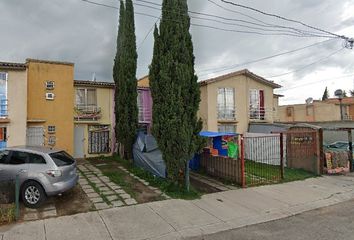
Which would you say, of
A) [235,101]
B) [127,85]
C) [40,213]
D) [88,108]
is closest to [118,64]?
[127,85]

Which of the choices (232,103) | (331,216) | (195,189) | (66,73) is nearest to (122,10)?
(66,73)

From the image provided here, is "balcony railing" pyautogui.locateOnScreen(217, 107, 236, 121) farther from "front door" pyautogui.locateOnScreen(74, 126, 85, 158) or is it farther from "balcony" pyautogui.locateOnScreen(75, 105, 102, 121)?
"front door" pyautogui.locateOnScreen(74, 126, 85, 158)

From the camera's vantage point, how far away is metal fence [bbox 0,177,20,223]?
6930 millimetres

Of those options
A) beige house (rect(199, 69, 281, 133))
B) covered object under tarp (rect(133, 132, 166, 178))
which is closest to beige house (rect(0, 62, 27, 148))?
covered object under tarp (rect(133, 132, 166, 178))

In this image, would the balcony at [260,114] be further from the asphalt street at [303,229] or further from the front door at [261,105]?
the asphalt street at [303,229]

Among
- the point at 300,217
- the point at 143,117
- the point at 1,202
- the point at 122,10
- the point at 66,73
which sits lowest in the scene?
the point at 300,217

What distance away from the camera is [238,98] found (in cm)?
2122

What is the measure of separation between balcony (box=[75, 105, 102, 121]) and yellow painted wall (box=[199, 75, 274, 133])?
22.8ft

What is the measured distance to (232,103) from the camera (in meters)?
21.0

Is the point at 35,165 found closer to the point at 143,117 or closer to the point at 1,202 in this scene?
the point at 1,202

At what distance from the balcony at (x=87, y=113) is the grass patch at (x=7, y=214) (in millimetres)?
12101

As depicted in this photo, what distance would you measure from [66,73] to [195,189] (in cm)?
1137

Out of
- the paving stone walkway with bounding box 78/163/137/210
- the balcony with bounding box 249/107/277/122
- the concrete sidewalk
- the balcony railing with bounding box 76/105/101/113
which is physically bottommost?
the concrete sidewalk

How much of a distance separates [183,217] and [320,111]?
31.9 metres
